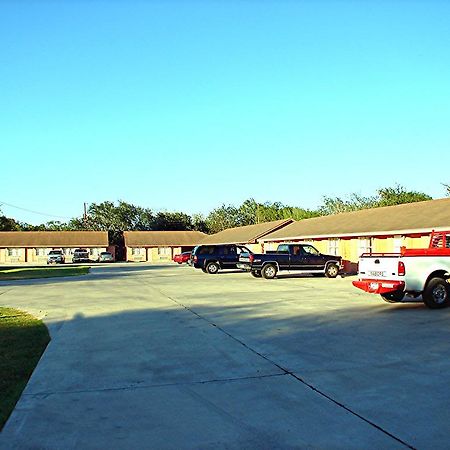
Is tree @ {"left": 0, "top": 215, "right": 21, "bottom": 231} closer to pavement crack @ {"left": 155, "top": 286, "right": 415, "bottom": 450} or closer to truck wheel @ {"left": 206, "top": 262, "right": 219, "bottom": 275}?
truck wheel @ {"left": 206, "top": 262, "right": 219, "bottom": 275}

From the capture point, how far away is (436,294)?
13.1m

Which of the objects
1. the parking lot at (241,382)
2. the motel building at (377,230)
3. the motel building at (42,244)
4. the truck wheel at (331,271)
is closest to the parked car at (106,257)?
the motel building at (42,244)

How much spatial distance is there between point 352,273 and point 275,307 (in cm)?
1684

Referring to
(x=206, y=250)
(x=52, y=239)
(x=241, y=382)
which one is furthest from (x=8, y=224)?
(x=241, y=382)

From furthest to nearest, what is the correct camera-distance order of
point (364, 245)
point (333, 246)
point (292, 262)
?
point (333, 246) < point (364, 245) < point (292, 262)

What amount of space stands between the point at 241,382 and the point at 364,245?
77.9ft

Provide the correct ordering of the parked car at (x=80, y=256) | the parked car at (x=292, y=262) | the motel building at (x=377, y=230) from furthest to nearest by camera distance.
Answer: the parked car at (x=80, y=256) < the parked car at (x=292, y=262) < the motel building at (x=377, y=230)

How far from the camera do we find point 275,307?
13883 mm

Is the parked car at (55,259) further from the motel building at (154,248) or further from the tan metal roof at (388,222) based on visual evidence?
the tan metal roof at (388,222)

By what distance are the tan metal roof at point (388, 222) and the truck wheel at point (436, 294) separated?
31.0 feet

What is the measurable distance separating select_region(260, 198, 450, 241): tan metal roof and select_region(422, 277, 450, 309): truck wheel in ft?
31.0

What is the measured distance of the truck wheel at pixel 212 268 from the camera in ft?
107

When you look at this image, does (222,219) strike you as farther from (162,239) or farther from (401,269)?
(401,269)

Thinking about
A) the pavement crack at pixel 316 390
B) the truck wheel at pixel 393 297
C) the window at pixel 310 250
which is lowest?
the pavement crack at pixel 316 390
